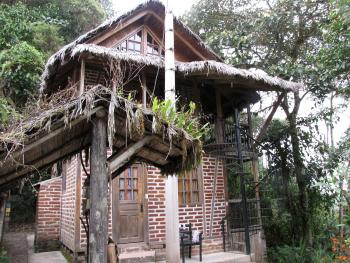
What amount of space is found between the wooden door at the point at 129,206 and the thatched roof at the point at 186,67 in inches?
96.6

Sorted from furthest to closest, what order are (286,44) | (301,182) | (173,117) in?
(286,44)
(301,182)
(173,117)

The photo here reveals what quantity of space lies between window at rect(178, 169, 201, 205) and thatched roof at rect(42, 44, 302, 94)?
251 cm

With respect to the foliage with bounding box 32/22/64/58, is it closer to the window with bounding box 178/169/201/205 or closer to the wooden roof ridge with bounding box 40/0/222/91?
the wooden roof ridge with bounding box 40/0/222/91

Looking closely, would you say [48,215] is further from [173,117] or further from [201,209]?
[173,117]

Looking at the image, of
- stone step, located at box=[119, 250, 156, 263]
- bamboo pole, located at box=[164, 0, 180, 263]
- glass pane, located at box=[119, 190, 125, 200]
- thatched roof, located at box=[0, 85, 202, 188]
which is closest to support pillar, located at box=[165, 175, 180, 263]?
bamboo pole, located at box=[164, 0, 180, 263]

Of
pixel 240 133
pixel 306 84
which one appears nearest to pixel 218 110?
pixel 240 133

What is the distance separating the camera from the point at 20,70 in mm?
11055

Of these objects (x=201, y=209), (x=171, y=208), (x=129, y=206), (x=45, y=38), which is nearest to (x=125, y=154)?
(x=171, y=208)

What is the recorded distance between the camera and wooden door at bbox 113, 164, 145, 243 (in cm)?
743

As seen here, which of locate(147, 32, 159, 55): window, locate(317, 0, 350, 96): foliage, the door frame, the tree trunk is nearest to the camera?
locate(317, 0, 350, 96): foliage

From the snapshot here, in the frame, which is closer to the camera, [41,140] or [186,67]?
[41,140]

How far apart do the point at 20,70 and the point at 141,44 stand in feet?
14.8

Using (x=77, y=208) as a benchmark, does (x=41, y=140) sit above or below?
above

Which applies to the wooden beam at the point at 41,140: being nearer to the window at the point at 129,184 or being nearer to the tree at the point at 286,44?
the window at the point at 129,184
